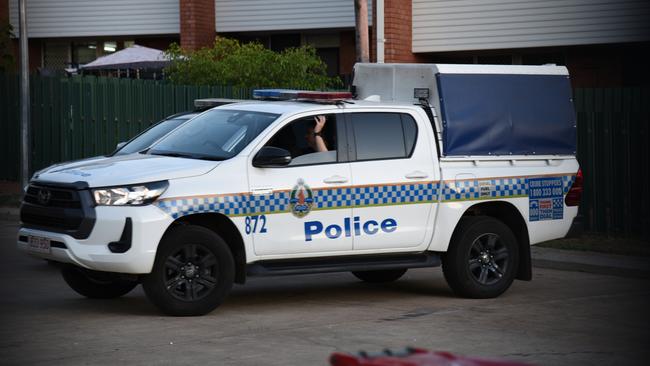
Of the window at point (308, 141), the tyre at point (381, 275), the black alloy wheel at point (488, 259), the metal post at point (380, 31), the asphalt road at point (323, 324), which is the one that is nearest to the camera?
the asphalt road at point (323, 324)

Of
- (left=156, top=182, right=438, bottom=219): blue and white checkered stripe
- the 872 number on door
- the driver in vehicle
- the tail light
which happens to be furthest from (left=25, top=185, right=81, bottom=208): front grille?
the tail light

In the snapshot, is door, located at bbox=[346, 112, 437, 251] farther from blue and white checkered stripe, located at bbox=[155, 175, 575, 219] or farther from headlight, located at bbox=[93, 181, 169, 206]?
headlight, located at bbox=[93, 181, 169, 206]

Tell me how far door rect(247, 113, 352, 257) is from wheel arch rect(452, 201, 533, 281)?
64.2 inches

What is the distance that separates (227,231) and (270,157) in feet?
2.38

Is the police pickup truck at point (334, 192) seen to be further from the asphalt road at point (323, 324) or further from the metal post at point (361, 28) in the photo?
the metal post at point (361, 28)

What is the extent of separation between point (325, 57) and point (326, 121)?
19.8m

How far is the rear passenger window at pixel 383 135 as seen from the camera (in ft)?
35.7

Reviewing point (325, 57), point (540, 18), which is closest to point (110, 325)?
point (540, 18)

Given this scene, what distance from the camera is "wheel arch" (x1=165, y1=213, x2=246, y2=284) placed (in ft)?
32.7

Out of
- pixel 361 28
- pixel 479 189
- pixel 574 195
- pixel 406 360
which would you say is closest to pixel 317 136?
pixel 479 189

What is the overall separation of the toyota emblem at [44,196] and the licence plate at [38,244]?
304 millimetres

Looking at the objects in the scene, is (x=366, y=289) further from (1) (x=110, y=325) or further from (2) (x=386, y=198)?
(1) (x=110, y=325)

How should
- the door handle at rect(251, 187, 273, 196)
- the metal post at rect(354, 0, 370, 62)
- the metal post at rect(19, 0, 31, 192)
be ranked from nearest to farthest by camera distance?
the door handle at rect(251, 187, 273, 196), the metal post at rect(354, 0, 370, 62), the metal post at rect(19, 0, 31, 192)

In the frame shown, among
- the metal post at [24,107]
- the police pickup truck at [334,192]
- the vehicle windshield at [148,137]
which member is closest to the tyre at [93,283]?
the police pickup truck at [334,192]
